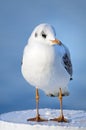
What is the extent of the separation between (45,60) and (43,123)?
1.78 feet

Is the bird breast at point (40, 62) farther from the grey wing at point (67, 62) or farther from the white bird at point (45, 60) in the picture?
the grey wing at point (67, 62)

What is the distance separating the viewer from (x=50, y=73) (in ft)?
14.7

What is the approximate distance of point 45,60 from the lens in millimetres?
4414

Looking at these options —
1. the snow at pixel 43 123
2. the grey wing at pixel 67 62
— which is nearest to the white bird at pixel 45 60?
the grey wing at pixel 67 62

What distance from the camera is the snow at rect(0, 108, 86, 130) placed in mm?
4293

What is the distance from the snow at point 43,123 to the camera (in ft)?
14.1

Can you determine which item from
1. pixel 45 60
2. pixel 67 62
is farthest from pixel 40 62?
pixel 67 62

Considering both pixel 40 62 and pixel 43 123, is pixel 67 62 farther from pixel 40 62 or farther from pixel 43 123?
pixel 43 123

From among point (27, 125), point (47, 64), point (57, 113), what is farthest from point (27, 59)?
point (57, 113)

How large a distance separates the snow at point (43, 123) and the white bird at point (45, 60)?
21cm

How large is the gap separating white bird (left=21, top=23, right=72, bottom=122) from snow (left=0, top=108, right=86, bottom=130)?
0.21 m

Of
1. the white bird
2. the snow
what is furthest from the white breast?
the snow

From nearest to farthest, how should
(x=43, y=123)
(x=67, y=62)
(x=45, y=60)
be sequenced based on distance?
(x=45, y=60) < (x=43, y=123) < (x=67, y=62)

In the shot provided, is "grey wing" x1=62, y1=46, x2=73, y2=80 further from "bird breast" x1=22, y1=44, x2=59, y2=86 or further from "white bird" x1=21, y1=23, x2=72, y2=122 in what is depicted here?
"bird breast" x1=22, y1=44, x2=59, y2=86
